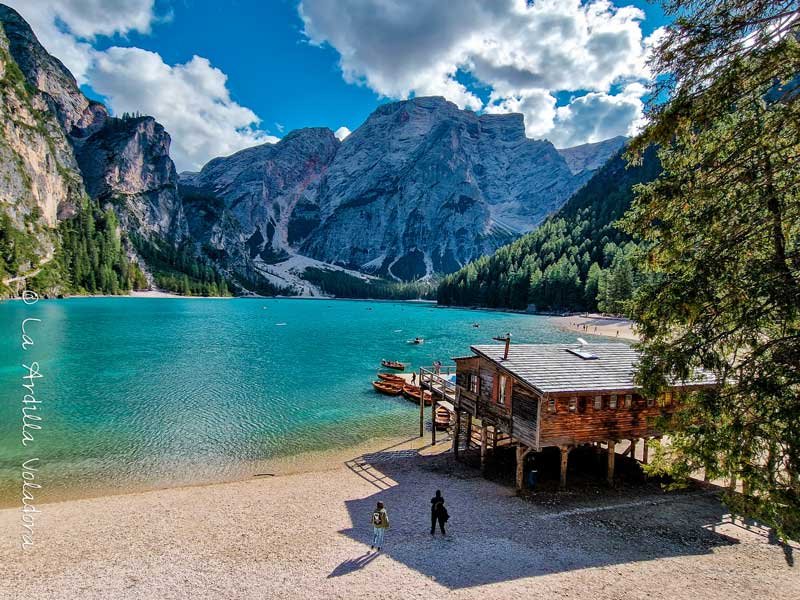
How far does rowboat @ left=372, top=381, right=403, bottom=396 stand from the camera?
45.8 m

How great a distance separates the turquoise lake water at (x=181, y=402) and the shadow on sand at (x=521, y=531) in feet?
37.3

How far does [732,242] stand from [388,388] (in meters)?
39.7

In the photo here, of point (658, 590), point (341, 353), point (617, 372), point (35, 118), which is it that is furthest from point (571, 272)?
point (35, 118)

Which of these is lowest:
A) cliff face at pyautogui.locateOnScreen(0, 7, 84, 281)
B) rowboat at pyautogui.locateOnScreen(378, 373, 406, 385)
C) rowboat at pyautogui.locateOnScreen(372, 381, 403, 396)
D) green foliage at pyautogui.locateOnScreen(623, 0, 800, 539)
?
rowboat at pyautogui.locateOnScreen(372, 381, 403, 396)

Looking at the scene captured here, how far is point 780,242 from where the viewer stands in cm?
841

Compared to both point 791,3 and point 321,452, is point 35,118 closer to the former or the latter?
point 321,452

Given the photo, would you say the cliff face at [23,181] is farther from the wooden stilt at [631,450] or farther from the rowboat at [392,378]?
the wooden stilt at [631,450]

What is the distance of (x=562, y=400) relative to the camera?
20.9 metres

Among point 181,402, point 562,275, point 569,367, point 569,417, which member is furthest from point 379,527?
point 562,275

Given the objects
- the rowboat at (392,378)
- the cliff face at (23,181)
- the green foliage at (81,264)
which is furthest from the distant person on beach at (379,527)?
the green foliage at (81,264)

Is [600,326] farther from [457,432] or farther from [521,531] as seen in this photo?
[521,531]

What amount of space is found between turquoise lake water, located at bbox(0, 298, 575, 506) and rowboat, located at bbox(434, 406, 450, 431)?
2111 mm

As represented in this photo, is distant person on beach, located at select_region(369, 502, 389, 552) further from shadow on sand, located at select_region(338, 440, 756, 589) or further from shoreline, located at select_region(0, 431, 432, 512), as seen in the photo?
shoreline, located at select_region(0, 431, 432, 512)

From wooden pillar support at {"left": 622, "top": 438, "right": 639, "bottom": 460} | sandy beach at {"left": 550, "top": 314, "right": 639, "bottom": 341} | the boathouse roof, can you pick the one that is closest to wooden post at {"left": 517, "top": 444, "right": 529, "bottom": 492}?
the boathouse roof
